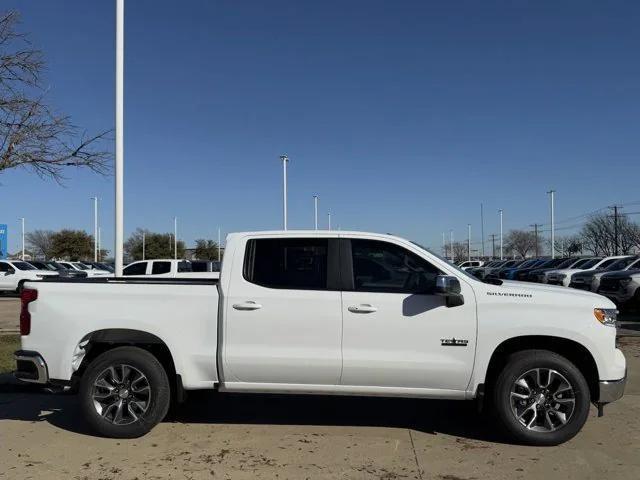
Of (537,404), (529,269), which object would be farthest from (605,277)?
(537,404)

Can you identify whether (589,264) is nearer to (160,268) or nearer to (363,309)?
(160,268)

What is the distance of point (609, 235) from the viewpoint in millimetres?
87312

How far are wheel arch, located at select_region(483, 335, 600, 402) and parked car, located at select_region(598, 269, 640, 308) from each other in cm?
1248

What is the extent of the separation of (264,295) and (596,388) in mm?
3136

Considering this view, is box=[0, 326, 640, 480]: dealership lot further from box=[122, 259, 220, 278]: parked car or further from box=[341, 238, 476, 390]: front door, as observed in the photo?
box=[122, 259, 220, 278]: parked car

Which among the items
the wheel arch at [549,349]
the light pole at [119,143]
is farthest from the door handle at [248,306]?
the light pole at [119,143]

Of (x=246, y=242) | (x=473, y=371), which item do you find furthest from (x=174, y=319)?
(x=473, y=371)

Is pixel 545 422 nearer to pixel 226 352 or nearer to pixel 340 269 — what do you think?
pixel 340 269

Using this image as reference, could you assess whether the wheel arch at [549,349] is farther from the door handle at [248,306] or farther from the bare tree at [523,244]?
the bare tree at [523,244]

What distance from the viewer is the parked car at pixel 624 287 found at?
53.5 feet

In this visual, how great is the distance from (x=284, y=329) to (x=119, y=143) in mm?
6399

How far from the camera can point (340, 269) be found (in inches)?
218

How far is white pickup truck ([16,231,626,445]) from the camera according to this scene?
5.25 meters

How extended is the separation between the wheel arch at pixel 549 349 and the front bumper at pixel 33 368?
413 centimetres
